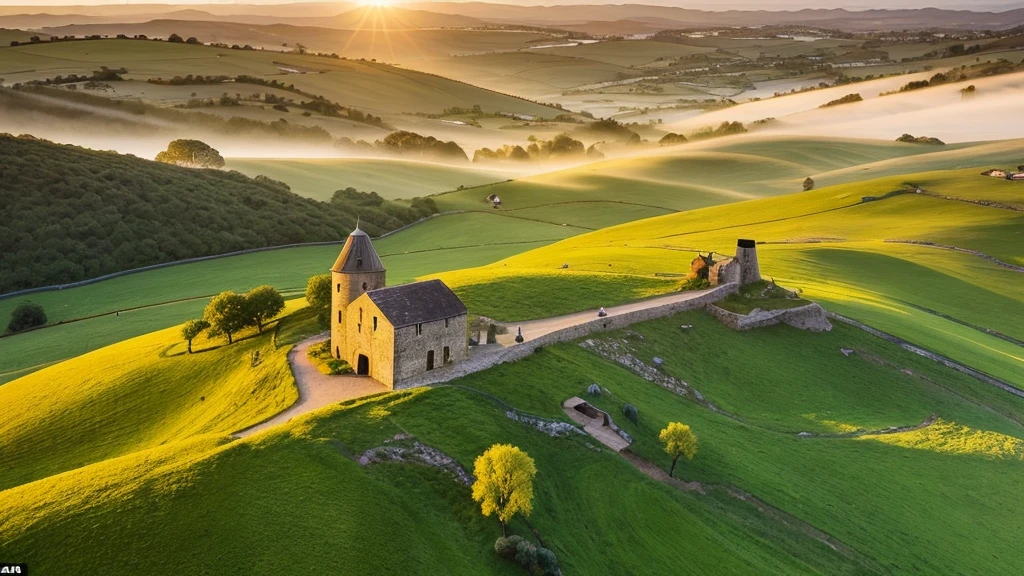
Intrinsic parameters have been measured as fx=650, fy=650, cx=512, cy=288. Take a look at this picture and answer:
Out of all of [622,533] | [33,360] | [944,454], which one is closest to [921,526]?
[944,454]

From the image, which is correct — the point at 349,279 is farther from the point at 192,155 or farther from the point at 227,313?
the point at 192,155

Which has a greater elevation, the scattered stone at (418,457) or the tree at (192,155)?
the tree at (192,155)

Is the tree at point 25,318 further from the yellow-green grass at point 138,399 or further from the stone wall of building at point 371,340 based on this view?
the stone wall of building at point 371,340

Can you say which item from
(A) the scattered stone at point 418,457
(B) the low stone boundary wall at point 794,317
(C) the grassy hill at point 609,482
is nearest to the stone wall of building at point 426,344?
(C) the grassy hill at point 609,482

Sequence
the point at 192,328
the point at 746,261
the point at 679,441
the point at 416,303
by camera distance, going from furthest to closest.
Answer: the point at 746,261, the point at 192,328, the point at 416,303, the point at 679,441

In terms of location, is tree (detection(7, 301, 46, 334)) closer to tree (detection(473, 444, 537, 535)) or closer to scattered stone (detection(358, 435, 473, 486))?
scattered stone (detection(358, 435, 473, 486))

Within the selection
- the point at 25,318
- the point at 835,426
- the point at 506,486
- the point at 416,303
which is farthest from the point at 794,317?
the point at 25,318

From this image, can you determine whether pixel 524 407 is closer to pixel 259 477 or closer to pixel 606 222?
pixel 259 477
